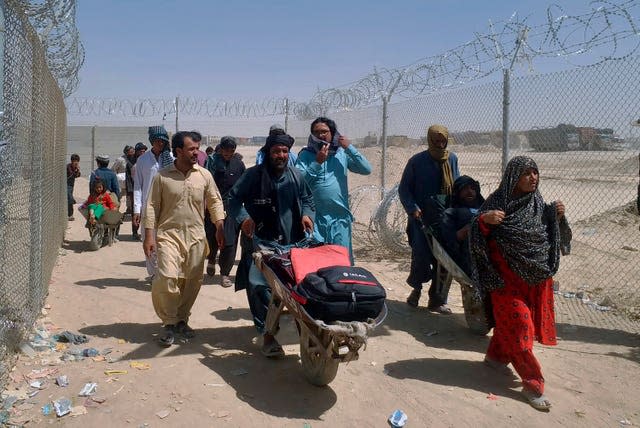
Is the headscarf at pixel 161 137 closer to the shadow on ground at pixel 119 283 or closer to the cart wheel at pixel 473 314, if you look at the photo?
the shadow on ground at pixel 119 283

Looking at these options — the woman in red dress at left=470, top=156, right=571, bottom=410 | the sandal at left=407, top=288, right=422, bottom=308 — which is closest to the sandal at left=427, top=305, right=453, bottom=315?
the sandal at left=407, top=288, right=422, bottom=308

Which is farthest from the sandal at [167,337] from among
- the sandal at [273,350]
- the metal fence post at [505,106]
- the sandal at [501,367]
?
the metal fence post at [505,106]

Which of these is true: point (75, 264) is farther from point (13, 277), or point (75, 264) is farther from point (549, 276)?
point (549, 276)

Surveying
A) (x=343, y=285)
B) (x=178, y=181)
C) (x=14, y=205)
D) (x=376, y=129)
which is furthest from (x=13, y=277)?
(x=376, y=129)

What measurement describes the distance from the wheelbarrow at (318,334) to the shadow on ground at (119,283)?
10.5 feet

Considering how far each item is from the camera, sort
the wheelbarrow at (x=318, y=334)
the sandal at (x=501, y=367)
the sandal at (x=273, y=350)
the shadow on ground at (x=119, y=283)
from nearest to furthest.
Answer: the wheelbarrow at (x=318, y=334)
the sandal at (x=501, y=367)
the sandal at (x=273, y=350)
the shadow on ground at (x=119, y=283)

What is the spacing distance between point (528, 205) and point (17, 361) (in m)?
3.85

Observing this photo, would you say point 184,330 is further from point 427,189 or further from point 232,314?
point 427,189

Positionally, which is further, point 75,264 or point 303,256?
point 75,264

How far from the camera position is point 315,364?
3.91m

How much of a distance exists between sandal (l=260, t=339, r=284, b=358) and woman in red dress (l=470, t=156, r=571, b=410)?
5.15 feet

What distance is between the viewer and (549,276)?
163 inches

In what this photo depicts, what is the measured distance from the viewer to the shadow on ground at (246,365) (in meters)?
3.83

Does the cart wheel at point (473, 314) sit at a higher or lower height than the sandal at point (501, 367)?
higher
